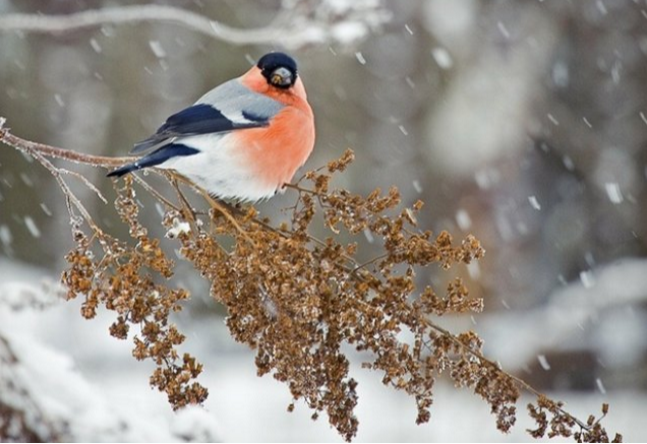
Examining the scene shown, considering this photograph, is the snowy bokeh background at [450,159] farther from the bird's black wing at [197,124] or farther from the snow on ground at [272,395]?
the bird's black wing at [197,124]

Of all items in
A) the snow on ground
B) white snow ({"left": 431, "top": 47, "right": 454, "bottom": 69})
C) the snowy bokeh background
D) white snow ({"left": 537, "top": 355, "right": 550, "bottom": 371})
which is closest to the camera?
the snow on ground

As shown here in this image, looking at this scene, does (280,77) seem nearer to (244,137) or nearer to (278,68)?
(278,68)

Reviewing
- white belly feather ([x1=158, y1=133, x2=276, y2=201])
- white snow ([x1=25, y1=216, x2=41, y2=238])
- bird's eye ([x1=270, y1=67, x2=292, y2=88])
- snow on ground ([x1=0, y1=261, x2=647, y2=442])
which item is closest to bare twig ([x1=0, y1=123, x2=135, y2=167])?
white belly feather ([x1=158, y1=133, x2=276, y2=201])

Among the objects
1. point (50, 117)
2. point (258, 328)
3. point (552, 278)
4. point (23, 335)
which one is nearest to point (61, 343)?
point (50, 117)

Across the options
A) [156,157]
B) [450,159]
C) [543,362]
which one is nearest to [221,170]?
[156,157]

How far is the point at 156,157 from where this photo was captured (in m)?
1.61

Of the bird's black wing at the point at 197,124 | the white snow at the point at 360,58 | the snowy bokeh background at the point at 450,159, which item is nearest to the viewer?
the bird's black wing at the point at 197,124

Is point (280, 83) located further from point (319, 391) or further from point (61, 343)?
point (61, 343)

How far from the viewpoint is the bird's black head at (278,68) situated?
2.00 metres

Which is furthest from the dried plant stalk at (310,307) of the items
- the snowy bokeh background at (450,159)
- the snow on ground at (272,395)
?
the snowy bokeh background at (450,159)

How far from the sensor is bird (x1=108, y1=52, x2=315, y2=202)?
1.75m

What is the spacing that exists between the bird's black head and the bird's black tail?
32cm

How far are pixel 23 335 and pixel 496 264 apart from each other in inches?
238

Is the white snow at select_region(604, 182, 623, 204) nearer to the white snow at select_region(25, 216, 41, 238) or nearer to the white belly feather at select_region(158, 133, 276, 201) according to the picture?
the white snow at select_region(25, 216, 41, 238)
